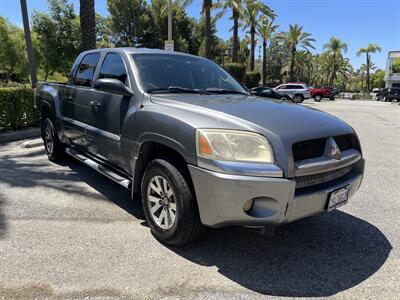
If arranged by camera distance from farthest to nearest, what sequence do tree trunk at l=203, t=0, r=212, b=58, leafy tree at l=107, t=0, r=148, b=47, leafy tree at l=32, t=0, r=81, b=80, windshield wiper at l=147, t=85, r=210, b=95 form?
leafy tree at l=107, t=0, r=148, b=47, leafy tree at l=32, t=0, r=81, b=80, tree trunk at l=203, t=0, r=212, b=58, windshield wiper at l=147, t=85, r=210, b=95

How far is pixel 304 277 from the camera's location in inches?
122

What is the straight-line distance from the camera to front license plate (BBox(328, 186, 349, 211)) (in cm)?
318

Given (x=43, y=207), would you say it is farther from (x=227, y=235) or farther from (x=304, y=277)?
(x=304, y=277)

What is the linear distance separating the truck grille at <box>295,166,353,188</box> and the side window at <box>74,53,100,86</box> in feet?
10.7

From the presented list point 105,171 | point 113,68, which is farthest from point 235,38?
point 105,171

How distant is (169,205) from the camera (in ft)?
11.3

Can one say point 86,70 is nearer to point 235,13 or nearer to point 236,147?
point 236,147

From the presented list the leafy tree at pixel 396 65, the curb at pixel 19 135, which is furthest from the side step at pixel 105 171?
the leafy tree at pixel 396 65

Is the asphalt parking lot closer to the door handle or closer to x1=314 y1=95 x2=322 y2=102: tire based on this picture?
the door handle

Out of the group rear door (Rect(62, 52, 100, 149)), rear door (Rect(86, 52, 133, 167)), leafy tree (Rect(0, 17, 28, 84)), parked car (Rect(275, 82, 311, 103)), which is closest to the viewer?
rear door (Rect(86, 52, 133, 167))

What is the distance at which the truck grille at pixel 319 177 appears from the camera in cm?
299

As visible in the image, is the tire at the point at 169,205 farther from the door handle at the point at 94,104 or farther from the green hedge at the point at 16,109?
the green hedge at the point at 16,109

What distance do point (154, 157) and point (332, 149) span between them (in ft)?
5.37

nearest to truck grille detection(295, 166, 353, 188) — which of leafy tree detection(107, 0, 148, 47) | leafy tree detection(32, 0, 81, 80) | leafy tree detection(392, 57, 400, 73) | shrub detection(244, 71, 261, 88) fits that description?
leafy tree detection(32, 0, 81, 80)
